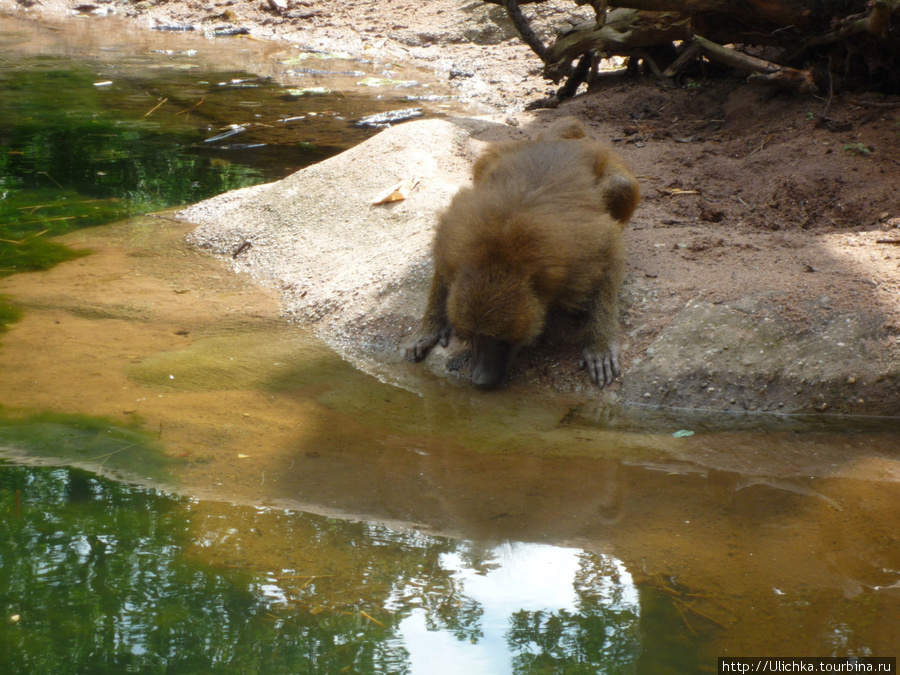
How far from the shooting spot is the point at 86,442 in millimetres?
3611

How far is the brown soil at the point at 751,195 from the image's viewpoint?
4.62 meters

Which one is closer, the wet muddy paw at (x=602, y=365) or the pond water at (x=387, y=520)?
the pond water at (x=387, y=520)

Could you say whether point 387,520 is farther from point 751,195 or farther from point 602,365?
point 751,195

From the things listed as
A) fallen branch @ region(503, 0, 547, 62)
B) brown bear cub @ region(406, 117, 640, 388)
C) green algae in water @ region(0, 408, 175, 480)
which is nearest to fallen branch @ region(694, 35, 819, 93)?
fallen branch @ region(503, 0, 547, 62)

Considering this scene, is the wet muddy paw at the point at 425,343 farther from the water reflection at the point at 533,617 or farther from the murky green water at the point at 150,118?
the murky green water at the point at 150,118

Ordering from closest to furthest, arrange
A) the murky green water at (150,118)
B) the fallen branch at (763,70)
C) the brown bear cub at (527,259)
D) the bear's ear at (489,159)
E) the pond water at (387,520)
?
1. the pond water at (387,520)
2. the brown bear cub at (527,259)
3. the bear's ear at (489,159)
4. the fallen branch at (763,70)
5. the murky green water at (150,118)

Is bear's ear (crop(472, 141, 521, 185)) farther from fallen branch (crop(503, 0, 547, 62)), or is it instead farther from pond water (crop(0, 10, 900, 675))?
fallen branch (crop(503, 0, 547, 62))

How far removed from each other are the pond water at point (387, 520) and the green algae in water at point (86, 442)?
0.01m

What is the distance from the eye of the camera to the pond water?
2.51 meters

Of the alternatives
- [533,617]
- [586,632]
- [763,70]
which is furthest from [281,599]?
[763,70]

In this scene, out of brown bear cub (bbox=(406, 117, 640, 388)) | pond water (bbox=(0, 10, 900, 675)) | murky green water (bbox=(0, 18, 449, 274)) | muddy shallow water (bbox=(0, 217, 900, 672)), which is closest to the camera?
pond water (bbox=(0, 10, 900, 675))

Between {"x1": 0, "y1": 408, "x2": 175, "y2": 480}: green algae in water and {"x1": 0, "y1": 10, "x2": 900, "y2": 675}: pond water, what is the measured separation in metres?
0.01

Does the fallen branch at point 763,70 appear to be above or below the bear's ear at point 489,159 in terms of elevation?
above

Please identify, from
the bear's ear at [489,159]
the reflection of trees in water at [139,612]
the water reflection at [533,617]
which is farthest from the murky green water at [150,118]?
the water reflection at [533,617]
